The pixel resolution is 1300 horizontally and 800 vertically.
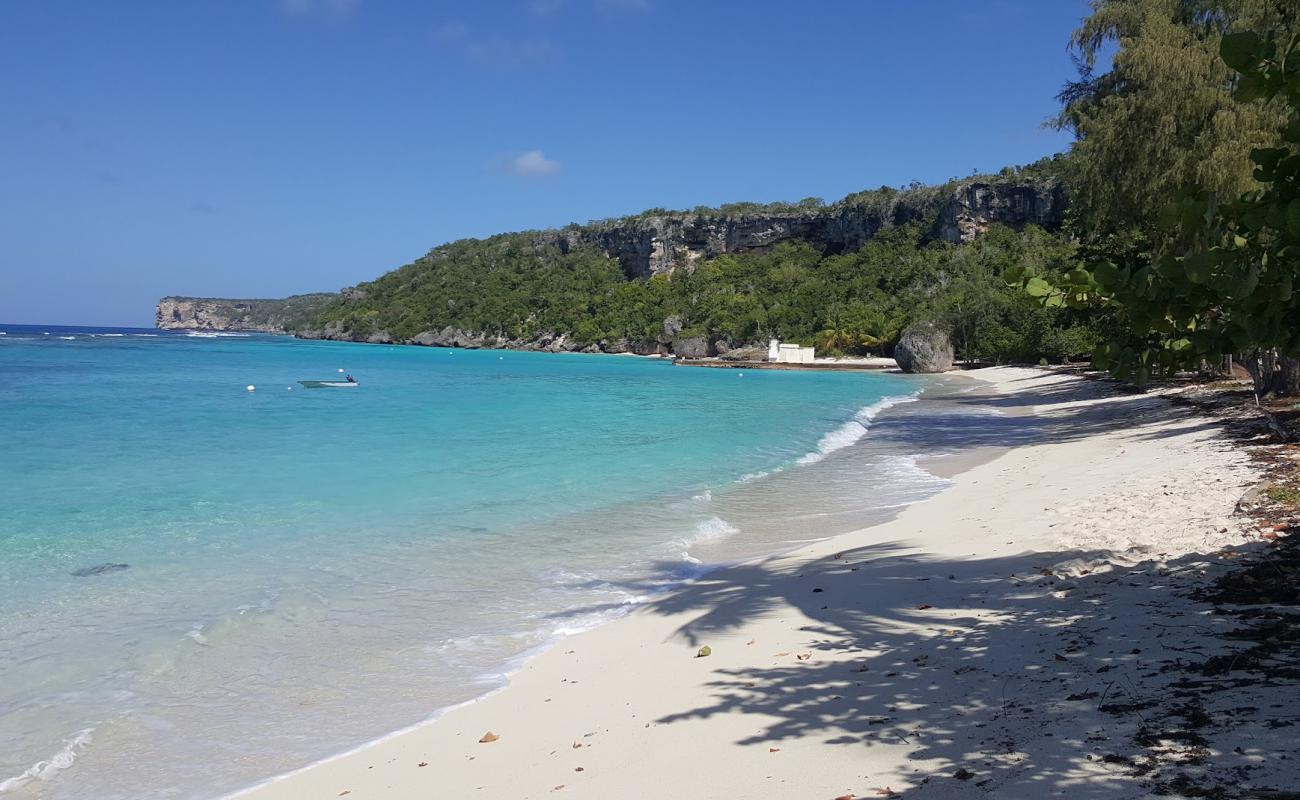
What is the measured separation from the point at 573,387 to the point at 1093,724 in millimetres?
44144

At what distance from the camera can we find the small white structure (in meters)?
72.4

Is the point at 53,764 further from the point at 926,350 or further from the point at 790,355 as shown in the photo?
the point at 790,355

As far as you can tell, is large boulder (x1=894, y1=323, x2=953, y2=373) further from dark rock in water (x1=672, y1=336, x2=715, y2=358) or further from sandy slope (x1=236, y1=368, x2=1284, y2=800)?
sandy slope (x1=236, y1=368, x2=1284, y2=800)

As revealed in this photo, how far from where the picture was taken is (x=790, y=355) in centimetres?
7425

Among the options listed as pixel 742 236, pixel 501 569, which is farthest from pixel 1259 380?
pixel 742 236

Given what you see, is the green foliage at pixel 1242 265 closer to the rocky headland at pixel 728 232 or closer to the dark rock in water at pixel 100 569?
the dark rock in water at pixel 100 569

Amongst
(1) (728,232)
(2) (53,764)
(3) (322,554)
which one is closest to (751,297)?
(1) (728,232)

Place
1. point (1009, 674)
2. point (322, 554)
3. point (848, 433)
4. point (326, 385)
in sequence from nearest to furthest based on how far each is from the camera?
point (1009, 674) < point (322, 554) < point (848, 433) < point (326, 385)

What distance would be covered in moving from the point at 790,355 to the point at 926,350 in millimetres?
17239

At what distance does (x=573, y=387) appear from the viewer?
156 ft

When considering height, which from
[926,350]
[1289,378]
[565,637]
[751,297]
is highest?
[751,297]

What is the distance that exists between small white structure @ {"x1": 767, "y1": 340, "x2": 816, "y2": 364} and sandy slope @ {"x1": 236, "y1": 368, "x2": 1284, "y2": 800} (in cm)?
6390

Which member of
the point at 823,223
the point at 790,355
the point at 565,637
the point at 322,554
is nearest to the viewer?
the point at 565,637

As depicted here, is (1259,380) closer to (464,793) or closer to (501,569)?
(501,569)
